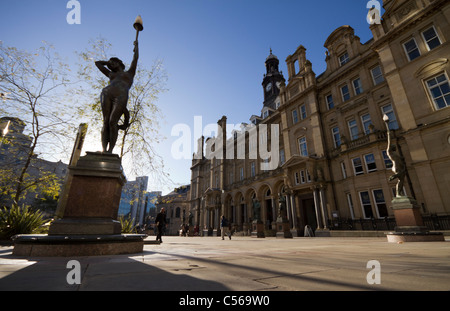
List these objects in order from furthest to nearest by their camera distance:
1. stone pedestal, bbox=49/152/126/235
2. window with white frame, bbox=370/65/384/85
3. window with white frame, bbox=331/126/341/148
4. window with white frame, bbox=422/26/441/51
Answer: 1. window with white frame, bbox=331/126/341/148
2. window with white frame, bbox=370/65/384/85
3. window with white frame, bbox=422/26/441/51
4. stone pedestal, bbox=49/152/126/235

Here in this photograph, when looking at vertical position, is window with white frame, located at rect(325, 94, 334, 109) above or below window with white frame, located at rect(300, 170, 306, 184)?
above

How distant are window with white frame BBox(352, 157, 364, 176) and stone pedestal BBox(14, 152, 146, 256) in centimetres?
1823

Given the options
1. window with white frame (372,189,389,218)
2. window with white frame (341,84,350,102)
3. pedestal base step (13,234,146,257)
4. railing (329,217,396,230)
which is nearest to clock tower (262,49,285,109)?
window with white frame (341,84,350,102)

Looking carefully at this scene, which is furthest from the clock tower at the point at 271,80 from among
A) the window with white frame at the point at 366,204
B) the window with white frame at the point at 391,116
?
the window with white frame at the point at 366,204

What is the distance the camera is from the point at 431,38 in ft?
46.9

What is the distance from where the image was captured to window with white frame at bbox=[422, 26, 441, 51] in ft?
46.1

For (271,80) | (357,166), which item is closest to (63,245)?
(357,166)

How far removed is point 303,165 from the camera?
2022 centimetres

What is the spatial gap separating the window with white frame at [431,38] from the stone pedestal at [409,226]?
12.7 m

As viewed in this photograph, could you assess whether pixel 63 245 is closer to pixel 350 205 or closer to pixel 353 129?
pixel 350 205

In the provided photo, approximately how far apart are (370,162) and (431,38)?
377 inches

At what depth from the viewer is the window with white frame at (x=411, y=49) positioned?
15065 mm

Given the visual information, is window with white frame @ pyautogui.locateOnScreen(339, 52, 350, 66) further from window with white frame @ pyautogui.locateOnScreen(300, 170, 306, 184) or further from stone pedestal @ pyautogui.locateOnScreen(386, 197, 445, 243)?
stone pedestal @ pyautogui.locateOnScreen(386, 197, 445, 243)

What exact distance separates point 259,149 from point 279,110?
20.9 ft
